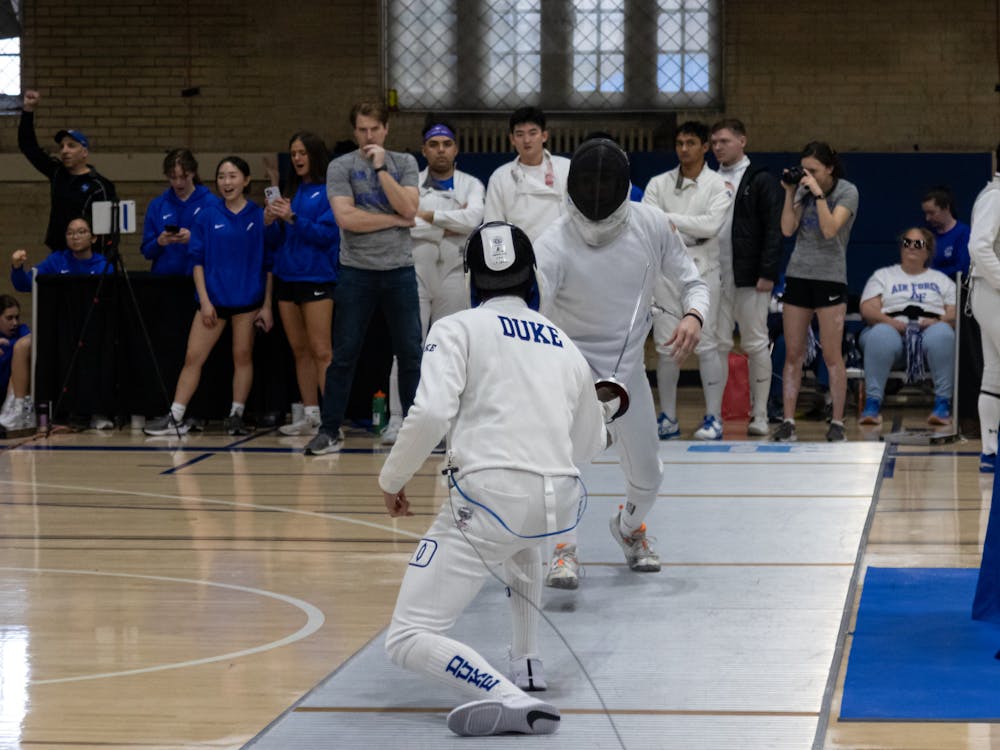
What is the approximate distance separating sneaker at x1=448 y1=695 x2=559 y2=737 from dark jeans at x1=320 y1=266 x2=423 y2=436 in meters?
4.20

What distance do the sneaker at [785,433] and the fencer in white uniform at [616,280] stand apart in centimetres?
354

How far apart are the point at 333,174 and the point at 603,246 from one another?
305cm

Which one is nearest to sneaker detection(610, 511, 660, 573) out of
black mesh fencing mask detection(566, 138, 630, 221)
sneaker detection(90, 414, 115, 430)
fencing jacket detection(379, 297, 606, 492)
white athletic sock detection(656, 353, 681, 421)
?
black mesh fencing mask detection(566, 138, 630, 221)

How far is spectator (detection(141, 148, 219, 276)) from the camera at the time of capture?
827cm

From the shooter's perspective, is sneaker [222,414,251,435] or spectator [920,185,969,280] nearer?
sneaker [222,414,251,435]

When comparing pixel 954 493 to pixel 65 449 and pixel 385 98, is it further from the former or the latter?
pixel 385 98

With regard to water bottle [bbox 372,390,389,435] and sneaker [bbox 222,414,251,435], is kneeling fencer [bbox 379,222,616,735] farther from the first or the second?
sneaker [bbox 222,414,251,435]

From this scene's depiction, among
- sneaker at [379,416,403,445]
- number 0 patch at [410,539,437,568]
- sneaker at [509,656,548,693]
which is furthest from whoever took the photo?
sneaker at [379,416,403,445]

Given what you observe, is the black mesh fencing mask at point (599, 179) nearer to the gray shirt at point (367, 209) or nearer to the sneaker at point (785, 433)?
the gray shirt at point (367, 209)

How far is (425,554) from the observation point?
10.0ft

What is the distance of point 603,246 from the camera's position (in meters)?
4.30

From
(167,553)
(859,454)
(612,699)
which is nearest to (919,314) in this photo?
(859,454)

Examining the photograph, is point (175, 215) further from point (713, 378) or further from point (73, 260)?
point (713, 378)

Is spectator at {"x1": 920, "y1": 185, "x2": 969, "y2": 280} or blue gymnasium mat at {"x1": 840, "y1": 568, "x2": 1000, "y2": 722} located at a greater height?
spectator at {"x1": 920, "y1": 185, "x2": 969, "y2": 280}
